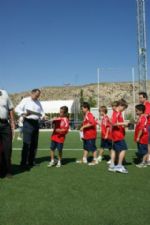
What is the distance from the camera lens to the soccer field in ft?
15.0

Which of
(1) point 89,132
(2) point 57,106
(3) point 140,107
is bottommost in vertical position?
(1) point 89,132

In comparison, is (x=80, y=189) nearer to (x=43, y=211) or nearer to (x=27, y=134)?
(x=43, y=211)

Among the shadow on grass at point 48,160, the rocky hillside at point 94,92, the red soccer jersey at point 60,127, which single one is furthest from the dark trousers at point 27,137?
the rocky hillside at point 94,92

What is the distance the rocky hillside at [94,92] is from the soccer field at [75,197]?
64.4 m

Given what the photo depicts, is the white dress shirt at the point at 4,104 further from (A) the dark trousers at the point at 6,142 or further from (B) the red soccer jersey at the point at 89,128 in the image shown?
(B) the red soccer jersey at the point at 89,128

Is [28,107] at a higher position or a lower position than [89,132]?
higher

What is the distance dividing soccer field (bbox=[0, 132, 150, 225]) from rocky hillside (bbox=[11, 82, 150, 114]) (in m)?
64.4

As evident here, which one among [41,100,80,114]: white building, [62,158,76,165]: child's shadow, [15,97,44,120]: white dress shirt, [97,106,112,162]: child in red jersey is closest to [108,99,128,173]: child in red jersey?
[62,158,76,165]: child's shadow

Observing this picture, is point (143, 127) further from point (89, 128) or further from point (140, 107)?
point (89, 128)

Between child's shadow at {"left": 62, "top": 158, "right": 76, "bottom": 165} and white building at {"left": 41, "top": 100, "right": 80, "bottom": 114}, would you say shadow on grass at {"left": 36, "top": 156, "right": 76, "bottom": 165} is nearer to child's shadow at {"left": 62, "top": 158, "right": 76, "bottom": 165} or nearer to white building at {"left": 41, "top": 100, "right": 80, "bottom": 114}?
child's shadow at {"left": 62, "top": 158, "right": 76, "bottom": 165}

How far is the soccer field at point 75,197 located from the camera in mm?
4570

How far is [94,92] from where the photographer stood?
306 ft

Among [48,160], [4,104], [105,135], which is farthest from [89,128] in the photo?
[4,104]

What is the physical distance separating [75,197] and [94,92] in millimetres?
87804
